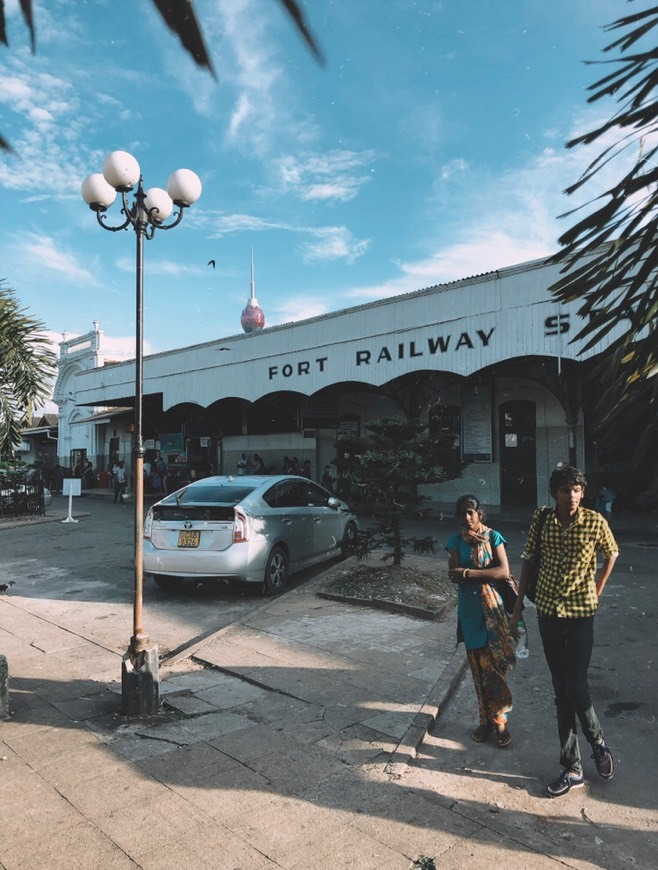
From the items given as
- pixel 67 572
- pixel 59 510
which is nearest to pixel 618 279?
pixel 67 572

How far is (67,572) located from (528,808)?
9035 millimetres

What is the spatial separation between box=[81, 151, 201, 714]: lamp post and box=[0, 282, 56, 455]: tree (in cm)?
328

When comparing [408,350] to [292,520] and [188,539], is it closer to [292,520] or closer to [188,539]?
[292,520]

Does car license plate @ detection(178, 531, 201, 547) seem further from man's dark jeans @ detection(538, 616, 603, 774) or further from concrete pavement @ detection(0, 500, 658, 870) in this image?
man's dark jeans @ detection(538, 616, 603, 774)

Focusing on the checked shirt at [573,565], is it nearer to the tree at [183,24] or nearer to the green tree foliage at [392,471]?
the tree at [183,24]

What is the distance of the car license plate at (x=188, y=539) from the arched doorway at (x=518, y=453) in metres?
12.1

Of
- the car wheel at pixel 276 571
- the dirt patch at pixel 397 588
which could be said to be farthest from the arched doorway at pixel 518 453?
the car wheel at pixel 276 571

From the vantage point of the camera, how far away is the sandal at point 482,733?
420 cm

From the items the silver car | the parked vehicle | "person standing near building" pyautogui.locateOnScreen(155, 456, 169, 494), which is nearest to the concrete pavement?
the silver car

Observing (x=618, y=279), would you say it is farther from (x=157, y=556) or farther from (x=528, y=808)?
(x=157, y=556)

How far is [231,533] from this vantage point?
7926 millimetres

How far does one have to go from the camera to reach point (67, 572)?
10523 mm

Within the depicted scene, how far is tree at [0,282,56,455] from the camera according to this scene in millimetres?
8969

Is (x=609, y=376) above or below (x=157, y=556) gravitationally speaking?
above
